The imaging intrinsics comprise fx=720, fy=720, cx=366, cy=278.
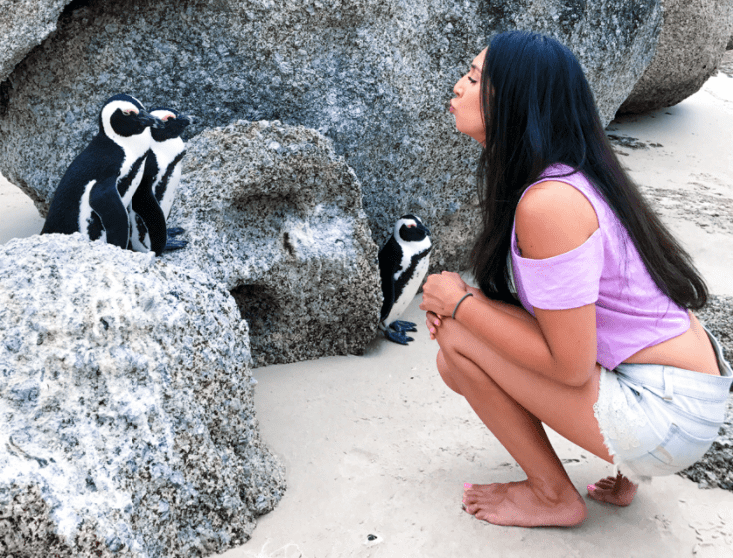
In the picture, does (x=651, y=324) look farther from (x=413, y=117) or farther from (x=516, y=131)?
(x=413, y=117)

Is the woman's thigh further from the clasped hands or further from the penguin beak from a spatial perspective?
the penguin beak

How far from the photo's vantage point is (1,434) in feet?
4.09

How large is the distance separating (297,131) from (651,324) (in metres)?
1.46

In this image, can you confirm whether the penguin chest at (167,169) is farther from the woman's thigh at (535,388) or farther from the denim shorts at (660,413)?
the denim shorts at (660,413)

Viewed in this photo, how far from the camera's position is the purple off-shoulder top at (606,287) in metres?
1.31

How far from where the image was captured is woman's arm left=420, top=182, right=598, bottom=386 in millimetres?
1314


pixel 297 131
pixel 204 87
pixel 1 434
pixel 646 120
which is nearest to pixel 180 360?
pixel 1 434

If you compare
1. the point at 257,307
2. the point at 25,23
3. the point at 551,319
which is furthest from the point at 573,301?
the point at 25,23

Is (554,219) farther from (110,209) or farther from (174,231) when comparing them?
(174,231)

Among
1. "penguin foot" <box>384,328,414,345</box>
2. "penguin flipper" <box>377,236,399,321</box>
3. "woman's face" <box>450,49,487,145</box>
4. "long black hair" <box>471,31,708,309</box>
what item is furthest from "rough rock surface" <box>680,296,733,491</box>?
"penguin flipper" <box>377,236,399,321</box>

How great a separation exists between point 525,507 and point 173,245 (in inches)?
50.8

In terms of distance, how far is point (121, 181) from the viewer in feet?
6.49

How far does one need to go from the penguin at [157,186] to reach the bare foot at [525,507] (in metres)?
1.15

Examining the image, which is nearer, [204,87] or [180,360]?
[180,360]
